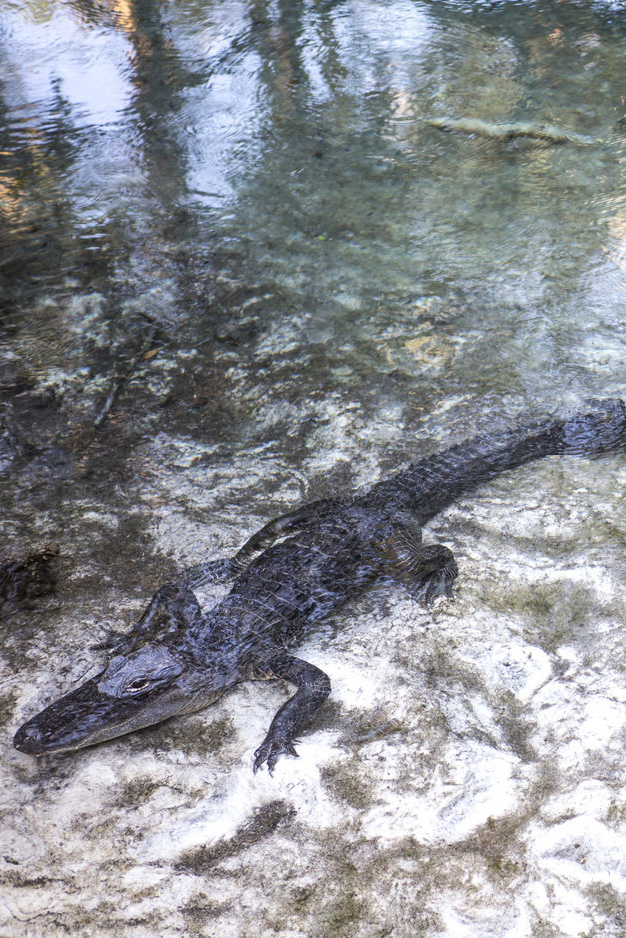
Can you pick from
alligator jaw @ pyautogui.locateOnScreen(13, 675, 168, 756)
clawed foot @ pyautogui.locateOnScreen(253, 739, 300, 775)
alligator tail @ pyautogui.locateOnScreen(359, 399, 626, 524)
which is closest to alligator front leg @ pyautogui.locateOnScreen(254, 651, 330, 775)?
clawed foot @ pyautogui.locateOnScreen(253, 739, 300, 775)

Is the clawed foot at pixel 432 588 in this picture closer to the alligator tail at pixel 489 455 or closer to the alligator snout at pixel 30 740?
the alligator tail at pixel 489 455

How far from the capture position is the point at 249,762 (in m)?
2.34

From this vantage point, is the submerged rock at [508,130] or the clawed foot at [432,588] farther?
the submerged rock at [508,130]

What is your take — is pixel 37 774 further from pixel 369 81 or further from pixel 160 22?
pixel 160 22

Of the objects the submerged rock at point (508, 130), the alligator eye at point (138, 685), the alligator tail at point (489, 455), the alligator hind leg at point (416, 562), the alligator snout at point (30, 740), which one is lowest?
the alligator hind leg at point (416, 562)

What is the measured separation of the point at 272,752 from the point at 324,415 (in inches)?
79.8

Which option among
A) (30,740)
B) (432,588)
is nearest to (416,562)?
(432,588)

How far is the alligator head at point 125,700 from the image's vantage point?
7.63 ft

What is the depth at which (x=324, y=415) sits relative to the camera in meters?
3.93

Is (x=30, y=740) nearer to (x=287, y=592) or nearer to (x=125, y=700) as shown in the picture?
(x=125, y=700)

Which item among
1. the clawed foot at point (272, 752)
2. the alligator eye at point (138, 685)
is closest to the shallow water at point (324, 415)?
the clawed foot at point (272, 752)

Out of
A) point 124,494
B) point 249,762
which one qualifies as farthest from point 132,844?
point 124,494

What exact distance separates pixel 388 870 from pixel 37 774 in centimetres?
115

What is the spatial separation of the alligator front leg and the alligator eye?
429 millimetres
